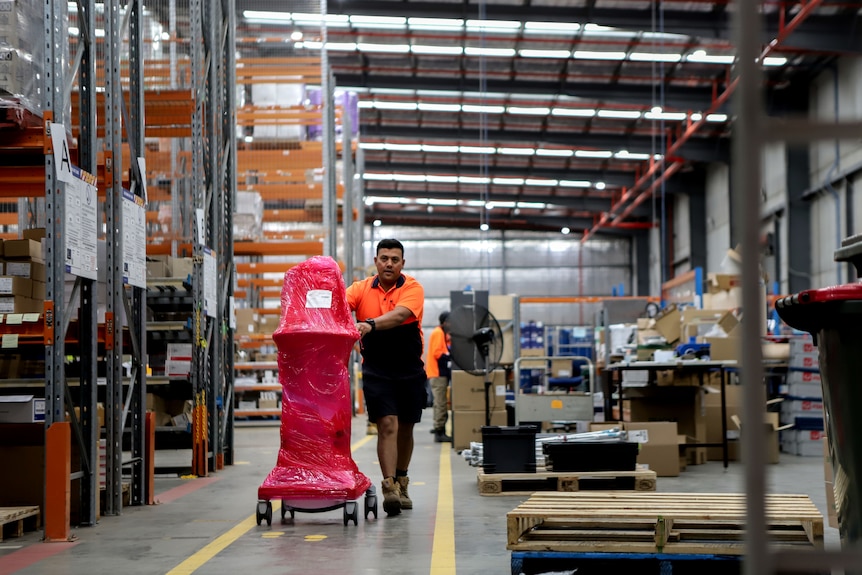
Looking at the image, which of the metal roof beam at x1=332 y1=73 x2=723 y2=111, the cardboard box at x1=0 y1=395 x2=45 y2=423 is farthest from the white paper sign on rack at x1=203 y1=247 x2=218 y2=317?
the metal roof beam at x1=332 y1=73 x2=723 y2=111

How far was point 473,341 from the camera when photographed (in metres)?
11.5

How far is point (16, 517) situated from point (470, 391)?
22.4ft

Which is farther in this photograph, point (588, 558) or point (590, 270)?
point (590, 270)

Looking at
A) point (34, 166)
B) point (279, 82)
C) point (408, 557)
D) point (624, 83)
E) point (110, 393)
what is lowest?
point (408, 557)

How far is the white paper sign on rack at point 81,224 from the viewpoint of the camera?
588 cm

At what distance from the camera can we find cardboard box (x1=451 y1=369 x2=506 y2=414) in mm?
12023

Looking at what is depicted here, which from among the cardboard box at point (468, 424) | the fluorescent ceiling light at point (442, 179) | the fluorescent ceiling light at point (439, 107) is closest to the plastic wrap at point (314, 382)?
the cardboard box at point (468, 424)

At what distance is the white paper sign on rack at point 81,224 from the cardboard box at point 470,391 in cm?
636

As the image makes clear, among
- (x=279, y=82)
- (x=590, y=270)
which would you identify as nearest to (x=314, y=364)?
(x=279, y=82)

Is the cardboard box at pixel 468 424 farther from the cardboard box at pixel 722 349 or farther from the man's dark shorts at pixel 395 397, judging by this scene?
the man's dark shorts at pixel 395 397

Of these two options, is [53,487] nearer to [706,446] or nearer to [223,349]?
[223,349]

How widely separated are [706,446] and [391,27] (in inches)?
544

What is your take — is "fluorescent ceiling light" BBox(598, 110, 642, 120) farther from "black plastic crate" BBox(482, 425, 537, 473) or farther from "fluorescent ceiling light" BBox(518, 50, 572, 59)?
"black plastic crate" BBox(482, 425, 537, 473)

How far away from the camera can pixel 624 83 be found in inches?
920
